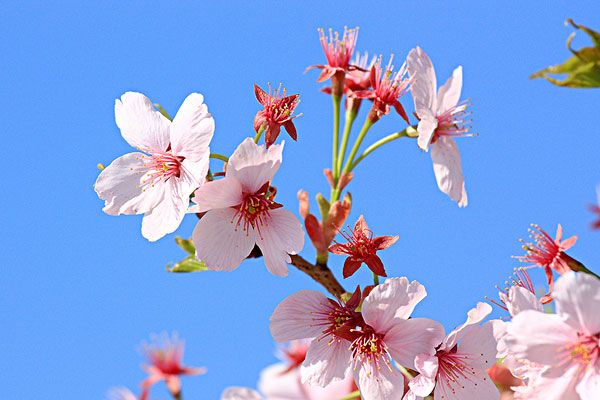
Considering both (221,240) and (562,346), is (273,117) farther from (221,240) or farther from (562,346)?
(562,346)

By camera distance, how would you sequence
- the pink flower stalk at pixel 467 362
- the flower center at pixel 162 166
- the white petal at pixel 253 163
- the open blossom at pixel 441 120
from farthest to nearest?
1. the open blossom at pixel 441 120
2. the flower center at pixel 162 166
3. the pink flower stalk at pixel 467 362
4. the white petal at pixel 253 163

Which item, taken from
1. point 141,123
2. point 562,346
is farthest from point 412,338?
point 141,123

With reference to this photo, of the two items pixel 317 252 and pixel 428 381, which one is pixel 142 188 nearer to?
pixel 317 252

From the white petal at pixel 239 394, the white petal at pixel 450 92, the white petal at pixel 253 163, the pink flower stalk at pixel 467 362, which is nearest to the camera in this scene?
the white petal at pixel 253 163

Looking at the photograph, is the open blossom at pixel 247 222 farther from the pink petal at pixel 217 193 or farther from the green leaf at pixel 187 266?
the green leaf at pixel 187 266

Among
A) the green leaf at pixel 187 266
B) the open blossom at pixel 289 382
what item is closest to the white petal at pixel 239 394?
the open blossom at pixel 289 382

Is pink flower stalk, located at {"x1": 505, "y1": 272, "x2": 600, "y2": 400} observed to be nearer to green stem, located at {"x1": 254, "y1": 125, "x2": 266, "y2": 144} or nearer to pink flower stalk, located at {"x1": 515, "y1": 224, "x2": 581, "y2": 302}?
pink flower stalk, located at {"x1": 515, "y1": 224, "x2": 581, "y2": 302}

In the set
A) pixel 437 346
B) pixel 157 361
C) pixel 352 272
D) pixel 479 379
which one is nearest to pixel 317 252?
pixel 352 272
